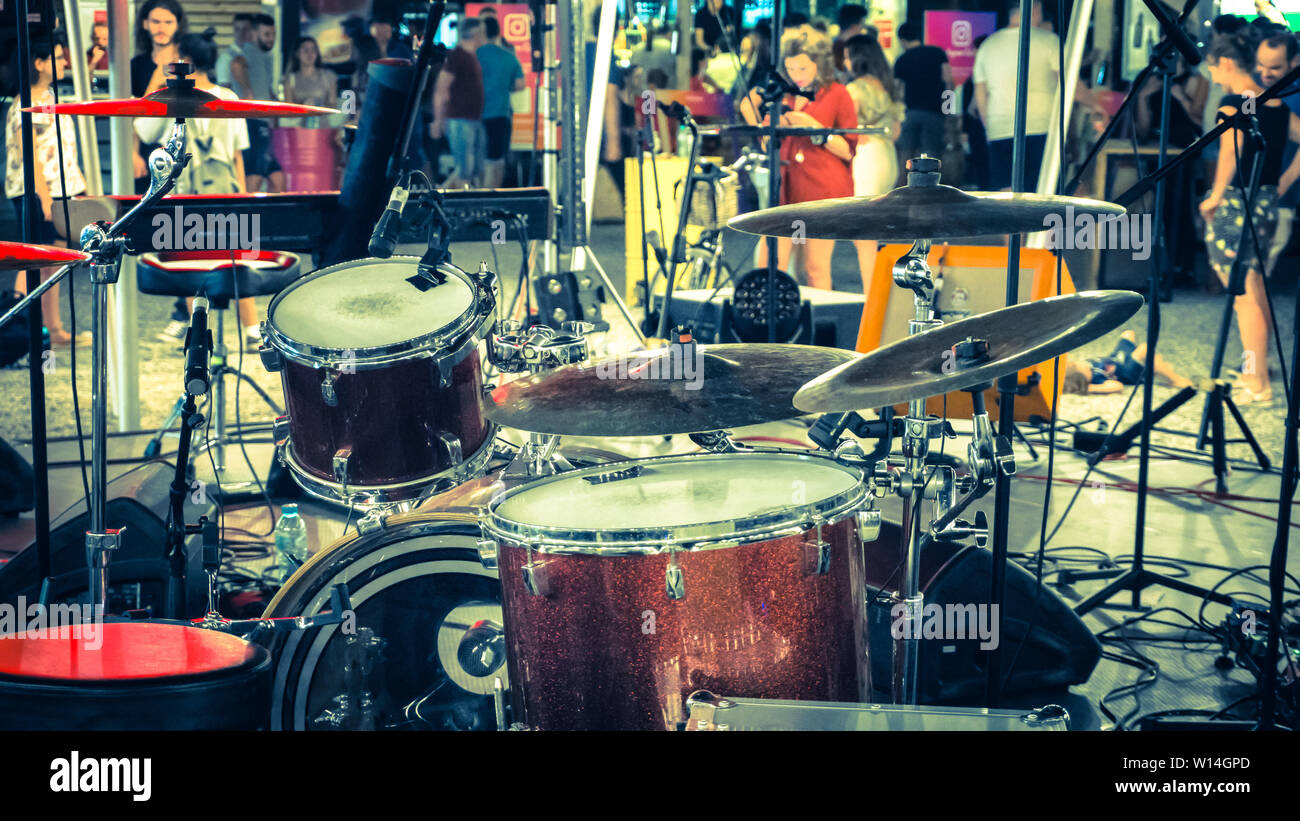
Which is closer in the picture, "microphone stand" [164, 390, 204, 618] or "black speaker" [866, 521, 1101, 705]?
"microphone stand" [164, 390, 204, 618]

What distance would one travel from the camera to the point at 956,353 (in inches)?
78.6

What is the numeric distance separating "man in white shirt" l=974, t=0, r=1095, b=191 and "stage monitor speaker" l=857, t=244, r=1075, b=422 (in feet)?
8.04

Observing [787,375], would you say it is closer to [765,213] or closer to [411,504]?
[765,213]

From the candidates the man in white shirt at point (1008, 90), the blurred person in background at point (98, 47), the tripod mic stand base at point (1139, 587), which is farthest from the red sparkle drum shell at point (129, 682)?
the blurred person in background at point (98, 47)

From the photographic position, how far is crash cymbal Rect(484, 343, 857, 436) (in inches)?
80.9

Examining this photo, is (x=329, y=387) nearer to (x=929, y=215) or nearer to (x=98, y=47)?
(x=929, y=215)

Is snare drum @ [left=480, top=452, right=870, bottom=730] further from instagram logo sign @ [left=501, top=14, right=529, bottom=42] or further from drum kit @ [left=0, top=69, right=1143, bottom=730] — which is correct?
instagram logo sign @ [left=501, top=14, right=529, bottom=42]

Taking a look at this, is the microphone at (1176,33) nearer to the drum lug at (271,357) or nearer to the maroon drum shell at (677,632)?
the maroon drum shell at (677,632)

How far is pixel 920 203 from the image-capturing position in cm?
222

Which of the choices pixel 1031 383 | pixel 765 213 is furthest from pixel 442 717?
pixel 1031 383

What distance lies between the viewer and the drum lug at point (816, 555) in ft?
6.70

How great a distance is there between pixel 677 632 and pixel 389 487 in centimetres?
96

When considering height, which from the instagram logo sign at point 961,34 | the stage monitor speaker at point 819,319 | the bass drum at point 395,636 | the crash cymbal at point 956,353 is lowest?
the bass drum at point 395,636

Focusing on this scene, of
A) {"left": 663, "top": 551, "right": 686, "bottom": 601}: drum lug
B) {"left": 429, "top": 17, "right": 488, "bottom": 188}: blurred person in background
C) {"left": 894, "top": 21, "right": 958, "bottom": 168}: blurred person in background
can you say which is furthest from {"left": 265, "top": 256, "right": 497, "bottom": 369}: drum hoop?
{"left": 429, "top": 17, "right": 488, "bottom": 188}: blurred person in background
